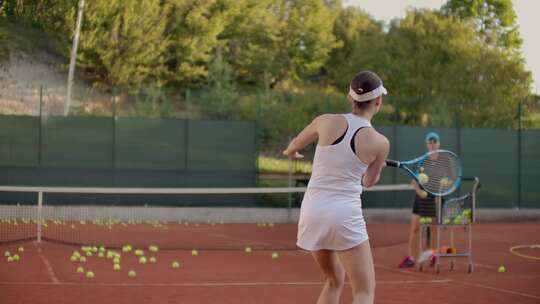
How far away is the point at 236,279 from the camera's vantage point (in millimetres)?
8938

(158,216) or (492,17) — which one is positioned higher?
(492,17)

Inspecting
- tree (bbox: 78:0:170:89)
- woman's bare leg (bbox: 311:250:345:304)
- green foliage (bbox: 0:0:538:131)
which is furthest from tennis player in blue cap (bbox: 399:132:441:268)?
tree (bbox: 78:0:170:89)

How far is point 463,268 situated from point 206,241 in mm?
4285

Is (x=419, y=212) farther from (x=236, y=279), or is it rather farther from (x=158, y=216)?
(x=158, y=216)

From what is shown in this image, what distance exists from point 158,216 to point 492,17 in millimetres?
25825

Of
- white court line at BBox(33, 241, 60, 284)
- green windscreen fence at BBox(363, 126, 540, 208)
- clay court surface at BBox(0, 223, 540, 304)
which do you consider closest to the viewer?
clay court surface at BBox(0, 223, 540, 304)

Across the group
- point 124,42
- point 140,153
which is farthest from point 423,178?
point 124,42

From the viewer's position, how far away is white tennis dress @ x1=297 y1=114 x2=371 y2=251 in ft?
15.1

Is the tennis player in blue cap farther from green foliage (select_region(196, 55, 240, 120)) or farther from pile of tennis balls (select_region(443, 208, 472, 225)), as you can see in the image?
green foliage (select_region(196, 55, 240, 120))

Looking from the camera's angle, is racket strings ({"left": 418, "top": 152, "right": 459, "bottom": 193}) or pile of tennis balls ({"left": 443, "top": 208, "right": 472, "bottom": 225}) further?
pile of tennis balls ({"left": 443, "top": 208, "right": 472, "bottom": 225})

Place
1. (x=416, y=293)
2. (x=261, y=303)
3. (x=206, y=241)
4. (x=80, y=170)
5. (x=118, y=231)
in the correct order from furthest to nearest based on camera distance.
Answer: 1. (x=80, y=170)
2. (x=118, y=231)
3. (x=206, y=241)
4. (x=416, y=293)
5. (x=261, y=303)

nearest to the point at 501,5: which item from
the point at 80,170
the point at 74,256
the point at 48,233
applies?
the point at 80,170

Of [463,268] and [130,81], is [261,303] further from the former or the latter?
[130,81]

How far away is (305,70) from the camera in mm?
43625
